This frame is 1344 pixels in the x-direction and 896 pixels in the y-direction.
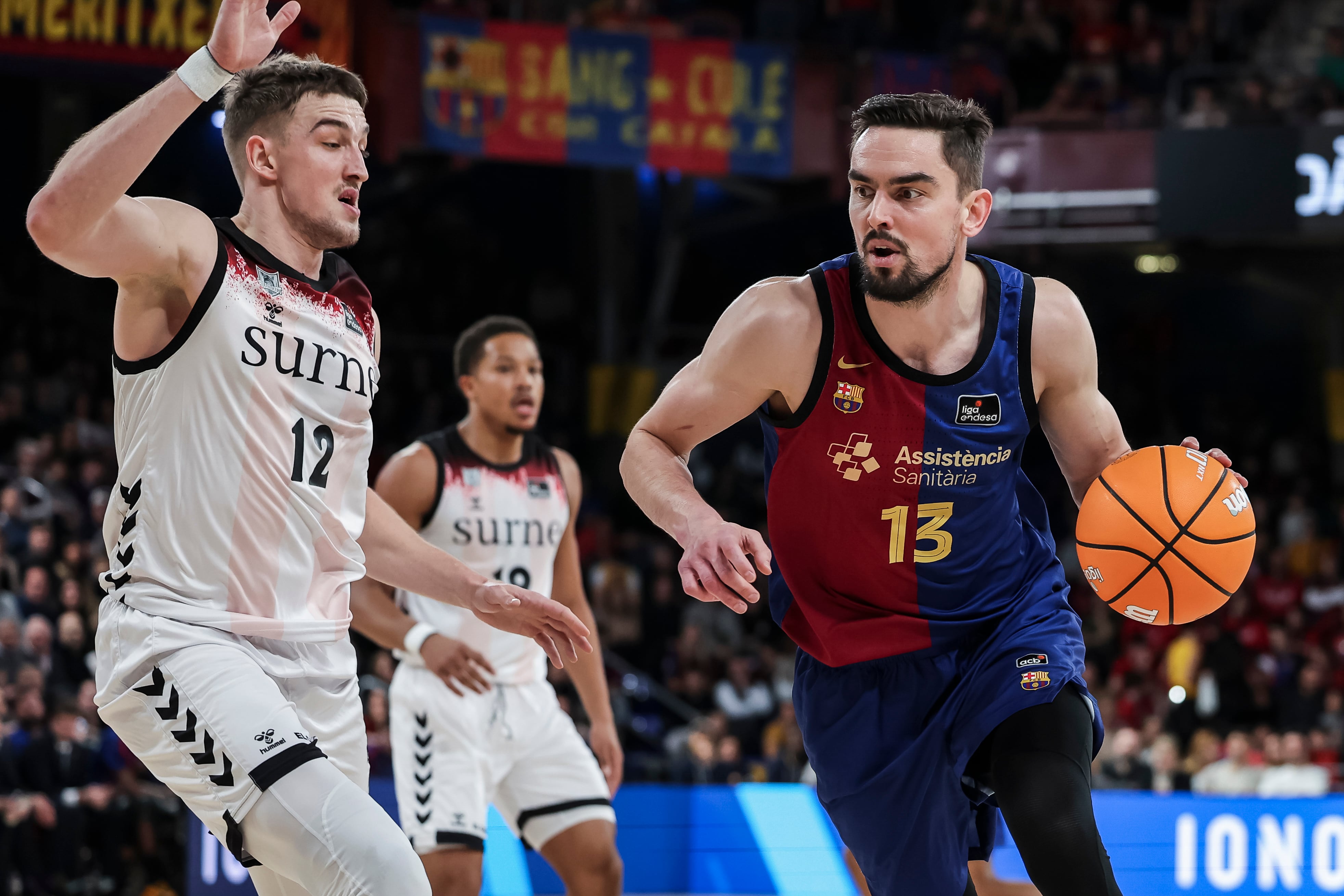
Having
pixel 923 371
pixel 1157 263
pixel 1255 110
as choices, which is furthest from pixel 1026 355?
pixel 1157 263

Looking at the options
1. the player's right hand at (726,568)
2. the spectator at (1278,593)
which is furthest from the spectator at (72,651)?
the spectator at (1278,593)

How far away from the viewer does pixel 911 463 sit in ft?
13.1

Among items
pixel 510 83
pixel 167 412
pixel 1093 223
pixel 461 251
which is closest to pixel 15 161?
pixel 461 251

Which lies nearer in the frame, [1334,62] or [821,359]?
[821,359]

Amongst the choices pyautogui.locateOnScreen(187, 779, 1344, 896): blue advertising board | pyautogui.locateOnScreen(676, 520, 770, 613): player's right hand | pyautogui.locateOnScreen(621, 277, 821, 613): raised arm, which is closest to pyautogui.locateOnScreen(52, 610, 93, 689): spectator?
pyautogui.locateOnScreen(187, 779, 1344, 896): blue advertising board

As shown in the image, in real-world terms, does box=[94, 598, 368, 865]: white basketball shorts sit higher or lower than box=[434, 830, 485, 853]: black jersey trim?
higher

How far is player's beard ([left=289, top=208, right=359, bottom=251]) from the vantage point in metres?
3.89

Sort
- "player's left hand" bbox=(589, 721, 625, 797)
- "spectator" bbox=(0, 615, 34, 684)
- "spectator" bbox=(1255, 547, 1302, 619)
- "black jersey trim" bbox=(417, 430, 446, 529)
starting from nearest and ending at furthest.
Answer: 1. "player's left hand" bbox=(589, 721, 625, 797)
2. "black jersey trim" bbox=(417, 430, 446, 529)
3. "spectator" bbox=(0, 615, 34, 684)
4. "spectator" bbox=(1255, 547, 1302, 619)

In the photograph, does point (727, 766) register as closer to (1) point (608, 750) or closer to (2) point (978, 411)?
(1) point (608, 750)

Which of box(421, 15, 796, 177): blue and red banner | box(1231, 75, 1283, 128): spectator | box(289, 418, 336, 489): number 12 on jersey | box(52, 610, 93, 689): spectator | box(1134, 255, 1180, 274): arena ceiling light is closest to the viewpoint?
box(289, 418, 336, 489): number 12 on jersey

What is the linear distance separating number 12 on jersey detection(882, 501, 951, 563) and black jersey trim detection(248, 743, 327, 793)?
65.0 inches

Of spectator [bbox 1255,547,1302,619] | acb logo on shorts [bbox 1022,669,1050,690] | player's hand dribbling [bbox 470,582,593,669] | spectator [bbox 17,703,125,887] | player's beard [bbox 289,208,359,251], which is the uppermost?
player's beard [bbox 289,208,359,251]

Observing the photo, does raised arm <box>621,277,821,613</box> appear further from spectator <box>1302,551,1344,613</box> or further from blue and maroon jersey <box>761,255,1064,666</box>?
spectator <box>1302,551,1344,613</box>

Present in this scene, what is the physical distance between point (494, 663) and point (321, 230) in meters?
2.74
